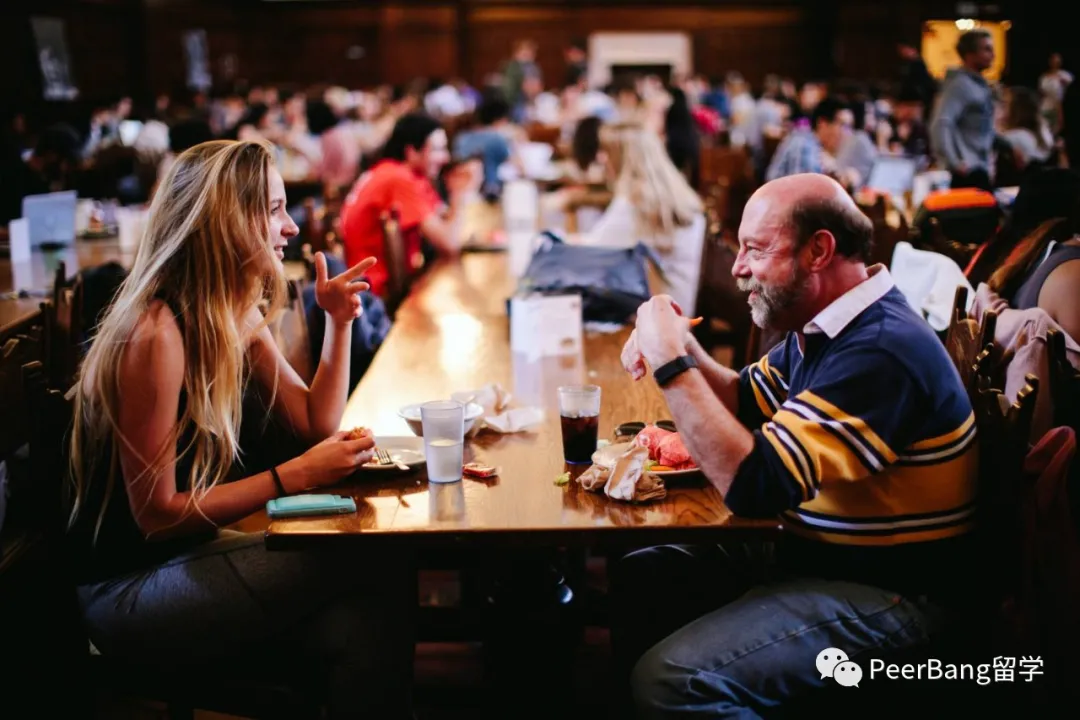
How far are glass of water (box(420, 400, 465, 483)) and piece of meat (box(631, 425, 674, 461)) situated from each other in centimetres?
30

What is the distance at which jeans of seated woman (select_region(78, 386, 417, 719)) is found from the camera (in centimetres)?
176

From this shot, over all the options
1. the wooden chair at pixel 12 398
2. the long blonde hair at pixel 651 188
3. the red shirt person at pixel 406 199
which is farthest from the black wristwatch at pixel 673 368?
the red shirt person at pixel 406 199

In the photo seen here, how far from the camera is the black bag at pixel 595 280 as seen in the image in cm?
318

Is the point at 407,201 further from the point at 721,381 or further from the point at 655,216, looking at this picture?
the point at 721,381

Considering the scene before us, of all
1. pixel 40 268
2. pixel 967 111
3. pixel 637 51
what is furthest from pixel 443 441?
pixel 637 51

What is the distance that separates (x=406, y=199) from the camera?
4652mm

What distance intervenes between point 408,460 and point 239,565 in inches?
13.0

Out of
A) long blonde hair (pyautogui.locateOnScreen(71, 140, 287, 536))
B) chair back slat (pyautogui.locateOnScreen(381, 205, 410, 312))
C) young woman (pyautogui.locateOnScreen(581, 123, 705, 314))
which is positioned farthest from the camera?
young woman (pyautogui.locateOnScreen(581, 123, 705, 314))

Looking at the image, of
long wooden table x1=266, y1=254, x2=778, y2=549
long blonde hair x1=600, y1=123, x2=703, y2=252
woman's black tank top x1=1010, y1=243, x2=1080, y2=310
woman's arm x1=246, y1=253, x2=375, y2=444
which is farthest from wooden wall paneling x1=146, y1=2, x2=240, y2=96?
woman's black tank top x1=1010, y1=243, x2=1080, y2=310

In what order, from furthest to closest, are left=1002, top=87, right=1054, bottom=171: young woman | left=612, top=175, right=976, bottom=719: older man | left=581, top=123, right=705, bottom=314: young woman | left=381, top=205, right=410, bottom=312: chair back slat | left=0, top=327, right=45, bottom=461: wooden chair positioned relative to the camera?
left=1002, top=87, right=1054, bottom=171: young woman, left=581, top=123, right=705, bottom=314: young woman, left=381, top=205, right=410, bottom=312: chair back slat, left=0, top=327, right=45, bottom=461: wooden chair, left=612, top=175, right=976, bottom=719: older man

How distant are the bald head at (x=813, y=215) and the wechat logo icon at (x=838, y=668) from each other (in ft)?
2.01

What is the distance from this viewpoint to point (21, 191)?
18.5ft

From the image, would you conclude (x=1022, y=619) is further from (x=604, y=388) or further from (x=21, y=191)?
(x=21, y=191)

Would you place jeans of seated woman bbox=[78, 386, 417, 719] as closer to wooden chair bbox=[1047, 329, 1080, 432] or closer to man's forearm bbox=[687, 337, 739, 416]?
man's forearm bbox=[687, 337, 739, 416]
